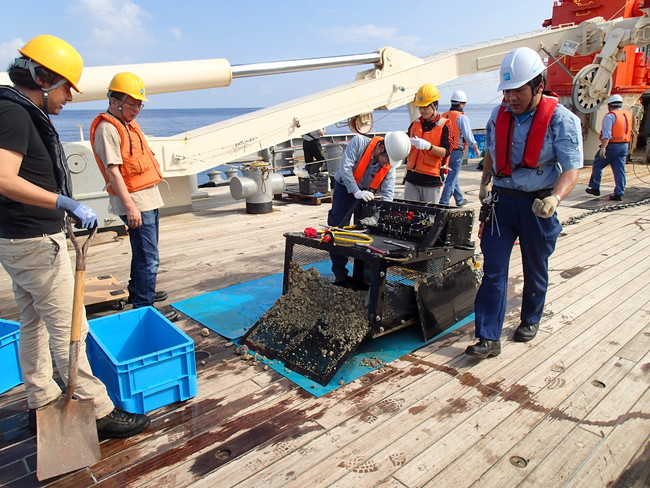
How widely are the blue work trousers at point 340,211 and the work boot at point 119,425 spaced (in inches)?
84.9

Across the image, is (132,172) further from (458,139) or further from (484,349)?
(458,139)

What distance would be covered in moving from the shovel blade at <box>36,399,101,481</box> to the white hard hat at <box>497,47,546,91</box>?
280 cm

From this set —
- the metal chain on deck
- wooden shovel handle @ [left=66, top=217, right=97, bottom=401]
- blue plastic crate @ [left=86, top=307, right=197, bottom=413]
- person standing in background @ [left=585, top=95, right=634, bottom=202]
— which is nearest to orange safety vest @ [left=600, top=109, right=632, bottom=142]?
person standing in background @ [left=585, top=95, right=634, bottom=202]

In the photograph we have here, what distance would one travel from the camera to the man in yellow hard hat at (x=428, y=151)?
5.25 metres

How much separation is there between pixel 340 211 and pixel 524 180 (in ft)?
6.26

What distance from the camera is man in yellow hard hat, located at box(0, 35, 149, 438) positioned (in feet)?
6.31

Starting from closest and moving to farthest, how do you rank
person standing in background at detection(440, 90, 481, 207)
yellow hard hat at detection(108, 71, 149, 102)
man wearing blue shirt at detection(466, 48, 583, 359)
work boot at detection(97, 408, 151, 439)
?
work boot at detection(97, 408, 151, 439), man wearing blue shirt at detection(466, 48, 583, 359), yellow hard hat at detection(108, 71, 149, 102), person standing in background at detection(440, 90, 481, 207)

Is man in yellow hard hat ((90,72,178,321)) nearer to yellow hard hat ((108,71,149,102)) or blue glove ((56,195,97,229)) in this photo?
yellow hard hat ((108,71,149,102))

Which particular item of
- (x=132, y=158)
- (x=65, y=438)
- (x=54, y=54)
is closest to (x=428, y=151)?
(x=132, y=158)

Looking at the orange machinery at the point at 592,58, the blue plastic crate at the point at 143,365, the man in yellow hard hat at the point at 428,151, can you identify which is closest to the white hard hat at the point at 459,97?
the man in yellow hard hat at the point at 428,151

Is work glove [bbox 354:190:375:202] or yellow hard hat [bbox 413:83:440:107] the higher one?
yellow hard hat [bbox 413:83:440:107]

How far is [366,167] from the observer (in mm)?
4281

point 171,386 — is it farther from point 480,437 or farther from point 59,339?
point 480,437

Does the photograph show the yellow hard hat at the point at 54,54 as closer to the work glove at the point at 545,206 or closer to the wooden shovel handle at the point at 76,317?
the wooden shovel handle at the point at 76,317
